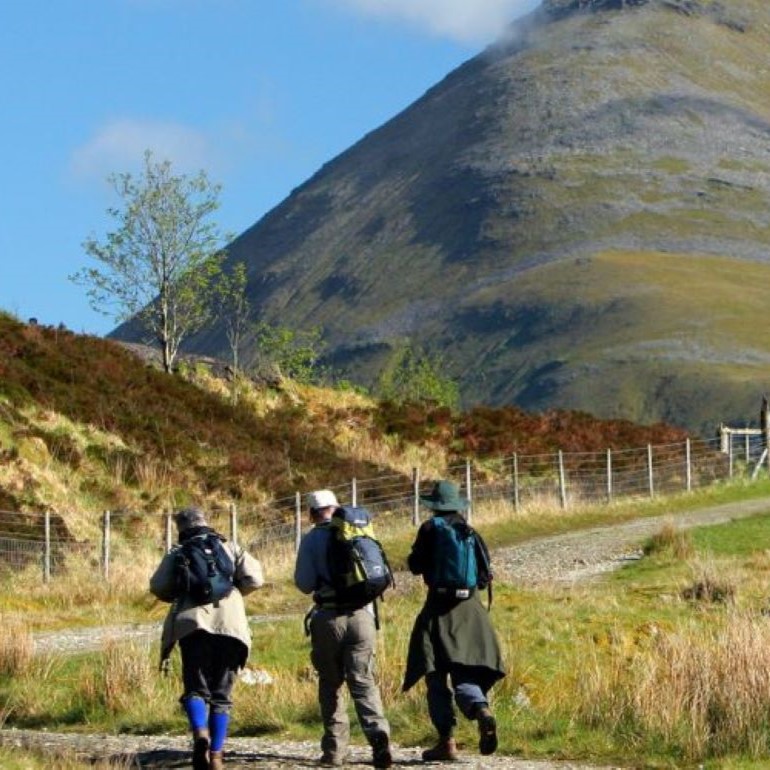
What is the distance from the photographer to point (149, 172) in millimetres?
46844

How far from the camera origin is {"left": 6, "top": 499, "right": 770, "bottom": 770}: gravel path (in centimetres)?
1375

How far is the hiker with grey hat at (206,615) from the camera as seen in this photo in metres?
13.4

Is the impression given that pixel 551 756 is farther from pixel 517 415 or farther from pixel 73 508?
pixel 517 415

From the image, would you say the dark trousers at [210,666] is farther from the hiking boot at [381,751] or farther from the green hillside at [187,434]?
the green hillside at [187,434]

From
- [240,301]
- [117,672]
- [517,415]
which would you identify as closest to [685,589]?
[117,672]

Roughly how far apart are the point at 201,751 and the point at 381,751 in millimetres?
1157

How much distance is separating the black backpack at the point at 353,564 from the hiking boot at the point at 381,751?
0.87 metres

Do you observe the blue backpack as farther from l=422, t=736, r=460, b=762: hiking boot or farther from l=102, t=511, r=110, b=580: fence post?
l=102, t=511, r=110, b=580: fence post

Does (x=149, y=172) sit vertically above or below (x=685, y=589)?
above

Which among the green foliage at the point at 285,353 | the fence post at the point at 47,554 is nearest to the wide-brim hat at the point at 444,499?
the fence post at the point at 47,554

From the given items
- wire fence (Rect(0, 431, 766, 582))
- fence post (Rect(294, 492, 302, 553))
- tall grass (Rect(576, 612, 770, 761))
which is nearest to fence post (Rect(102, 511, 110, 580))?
wire fence (Rect(0, 431, 766, 582))

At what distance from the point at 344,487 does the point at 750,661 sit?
2337 centimetres

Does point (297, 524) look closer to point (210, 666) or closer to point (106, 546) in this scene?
point (106, 546)

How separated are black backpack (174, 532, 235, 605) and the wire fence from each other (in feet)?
48.7
